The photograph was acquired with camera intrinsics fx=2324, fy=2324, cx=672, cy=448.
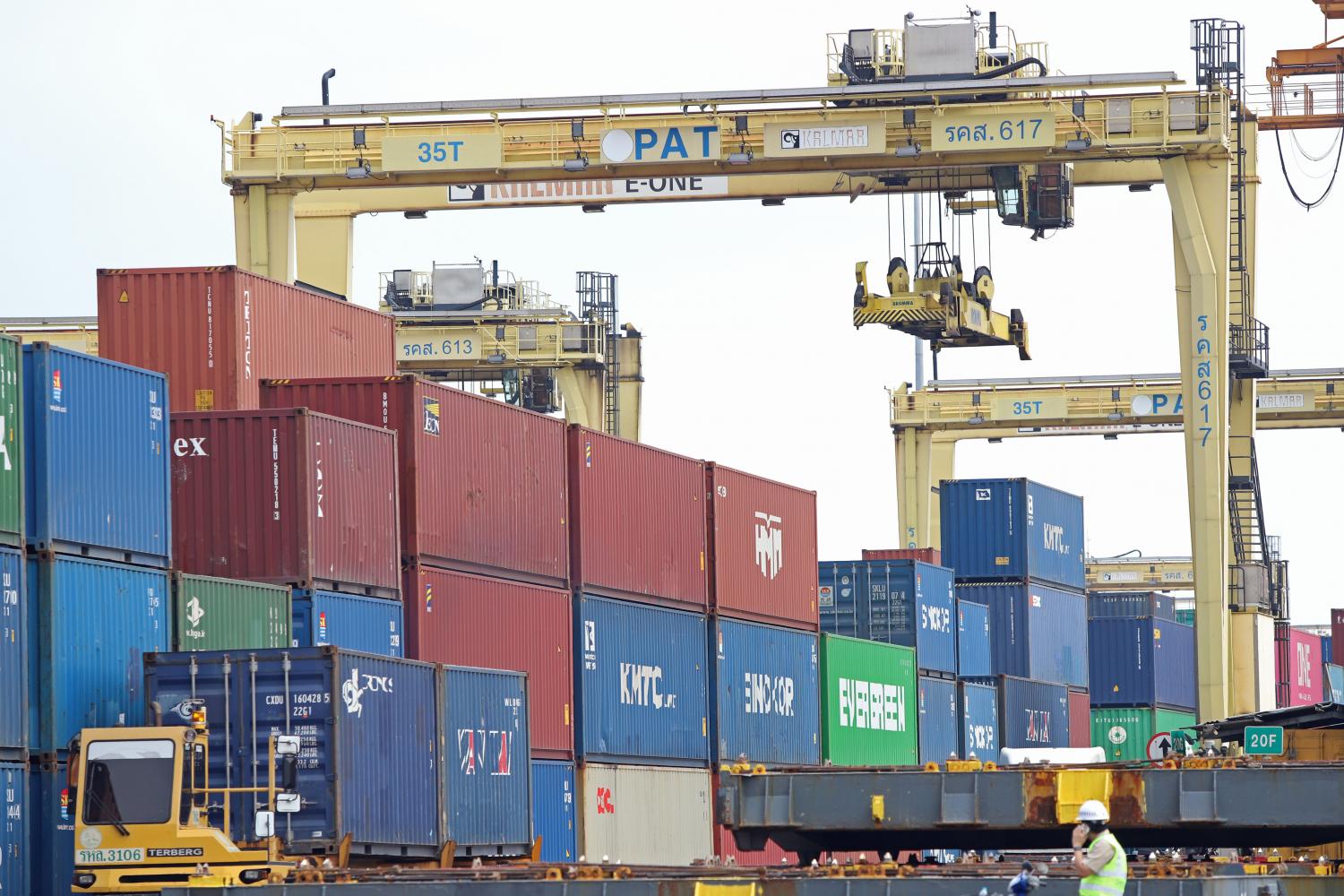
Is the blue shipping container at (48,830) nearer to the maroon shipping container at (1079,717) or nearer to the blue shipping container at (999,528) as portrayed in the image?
the blue shipping container at (999,528)

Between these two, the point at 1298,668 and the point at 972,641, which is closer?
the point at 972,641

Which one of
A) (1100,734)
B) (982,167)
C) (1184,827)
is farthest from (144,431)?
(1100,734)

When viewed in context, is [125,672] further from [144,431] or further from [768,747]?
[768,747]

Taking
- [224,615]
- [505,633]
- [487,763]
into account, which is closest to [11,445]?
[224,615]

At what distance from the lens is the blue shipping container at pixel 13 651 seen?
21.5 m

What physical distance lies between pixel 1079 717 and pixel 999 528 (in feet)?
20.7

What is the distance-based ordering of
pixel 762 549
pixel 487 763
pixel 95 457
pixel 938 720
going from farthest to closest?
pixel 938 720, pixel 762 549, pixel 487 763, pixel 95 457

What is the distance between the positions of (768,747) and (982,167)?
11.2 metres

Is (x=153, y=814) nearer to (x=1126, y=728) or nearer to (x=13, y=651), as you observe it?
(x=13, y=651)

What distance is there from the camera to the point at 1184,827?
18.0 metres

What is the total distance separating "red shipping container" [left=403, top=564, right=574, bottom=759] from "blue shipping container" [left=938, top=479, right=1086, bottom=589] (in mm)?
21297

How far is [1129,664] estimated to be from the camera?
5838 cm

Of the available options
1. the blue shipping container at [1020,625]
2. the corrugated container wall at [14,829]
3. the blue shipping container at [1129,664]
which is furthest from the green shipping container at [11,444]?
the blue shipping container at [1129,664]

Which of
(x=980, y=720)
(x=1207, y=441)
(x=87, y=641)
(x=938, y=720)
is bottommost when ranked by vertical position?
(x=980, y=720)
